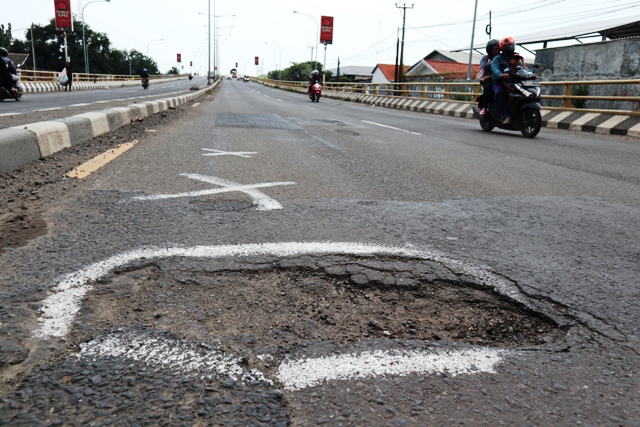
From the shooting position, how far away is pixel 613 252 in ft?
8.31

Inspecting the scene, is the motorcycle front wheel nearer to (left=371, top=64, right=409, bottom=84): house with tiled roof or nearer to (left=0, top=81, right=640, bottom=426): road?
(left=0, top=81, right=640, bottom=426): road

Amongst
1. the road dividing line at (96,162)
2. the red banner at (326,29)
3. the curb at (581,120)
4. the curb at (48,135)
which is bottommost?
the road dividing line at (96,162)

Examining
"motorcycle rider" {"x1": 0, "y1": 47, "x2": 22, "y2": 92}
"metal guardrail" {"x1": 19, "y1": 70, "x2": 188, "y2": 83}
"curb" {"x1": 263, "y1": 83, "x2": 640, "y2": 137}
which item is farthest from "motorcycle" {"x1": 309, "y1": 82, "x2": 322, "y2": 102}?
"metal guardrail" {"x1": 19, "y1": 70, "x2": 188, "y2": 83}

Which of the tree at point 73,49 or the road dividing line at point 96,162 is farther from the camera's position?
the tree at point 73,49

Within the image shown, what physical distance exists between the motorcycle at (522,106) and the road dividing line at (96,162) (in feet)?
20.5

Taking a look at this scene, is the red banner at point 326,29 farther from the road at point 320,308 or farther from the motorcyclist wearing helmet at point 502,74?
the road at point 320,308

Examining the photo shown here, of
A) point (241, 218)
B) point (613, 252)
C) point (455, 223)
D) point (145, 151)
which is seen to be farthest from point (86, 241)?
point (145, 151)

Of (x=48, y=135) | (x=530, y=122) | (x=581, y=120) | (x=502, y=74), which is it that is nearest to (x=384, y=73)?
(x=581, y=120)

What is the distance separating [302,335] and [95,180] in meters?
2.90

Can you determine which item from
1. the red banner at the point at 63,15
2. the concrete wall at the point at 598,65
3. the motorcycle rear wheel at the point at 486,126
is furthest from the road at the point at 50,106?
the red banner at the point at 63,15

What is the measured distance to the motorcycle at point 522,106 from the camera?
8.09 m

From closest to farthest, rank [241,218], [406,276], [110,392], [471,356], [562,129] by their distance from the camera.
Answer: [110,392]
[471,356]
[406,276]
[241,218]
[562,129]

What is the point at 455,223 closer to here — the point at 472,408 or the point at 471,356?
the point at 471,356

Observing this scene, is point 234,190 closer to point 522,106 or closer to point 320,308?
point 320,308
